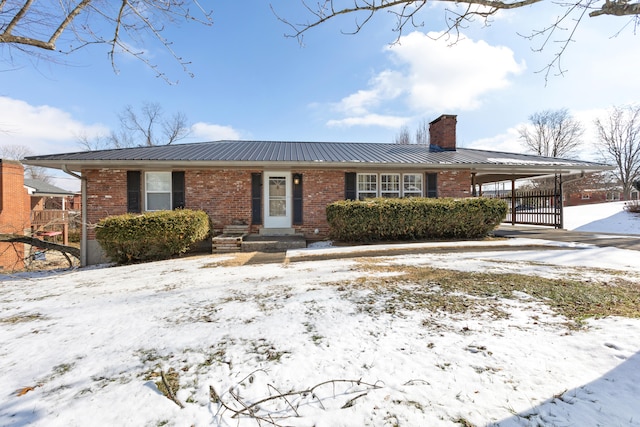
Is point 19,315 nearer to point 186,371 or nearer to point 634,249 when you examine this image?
point 186,371

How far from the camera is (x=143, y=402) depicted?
5.42 ft

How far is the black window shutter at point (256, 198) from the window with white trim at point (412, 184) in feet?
17.5

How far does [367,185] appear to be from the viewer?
9938 mm

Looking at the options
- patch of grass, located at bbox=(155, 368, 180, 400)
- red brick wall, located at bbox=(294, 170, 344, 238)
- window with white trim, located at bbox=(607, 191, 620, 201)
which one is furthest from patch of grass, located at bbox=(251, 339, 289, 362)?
window with white trim, located at bbox=(607, 191, 620, 201)

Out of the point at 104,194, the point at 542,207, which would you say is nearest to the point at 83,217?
the point at 104,194

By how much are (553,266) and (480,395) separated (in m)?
4.62

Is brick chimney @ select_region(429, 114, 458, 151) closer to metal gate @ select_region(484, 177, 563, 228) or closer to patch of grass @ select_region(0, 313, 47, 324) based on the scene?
metal gate @ select_region(484, 177, 563, 228)

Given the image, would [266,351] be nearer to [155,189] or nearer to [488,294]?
[488,294]

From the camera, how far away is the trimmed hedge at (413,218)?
8.14 metres

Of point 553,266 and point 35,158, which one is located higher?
point 35,158

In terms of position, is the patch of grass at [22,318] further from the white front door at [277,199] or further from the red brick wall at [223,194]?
the white front door at [277,199]

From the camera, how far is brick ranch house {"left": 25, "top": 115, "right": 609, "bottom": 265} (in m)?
8.64

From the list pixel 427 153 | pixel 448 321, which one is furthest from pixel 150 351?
pixel 427 153

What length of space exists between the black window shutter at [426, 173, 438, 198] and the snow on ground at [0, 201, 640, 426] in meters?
7.16
